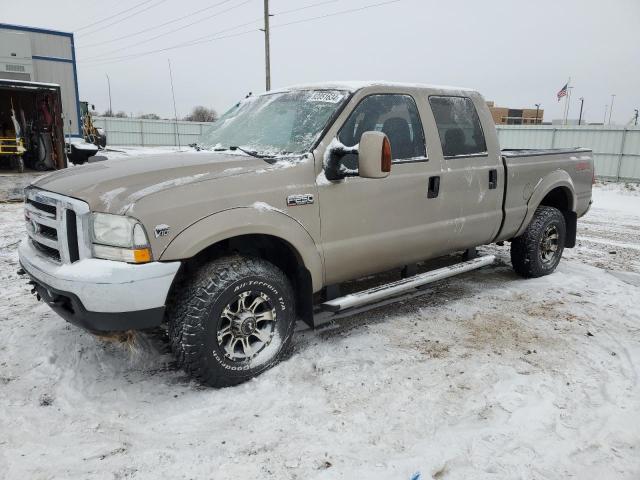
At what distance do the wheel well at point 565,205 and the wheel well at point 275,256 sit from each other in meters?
3.48

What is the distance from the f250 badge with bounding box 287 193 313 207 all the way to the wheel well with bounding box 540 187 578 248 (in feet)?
11.4

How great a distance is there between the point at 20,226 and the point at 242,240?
5910 millimetres

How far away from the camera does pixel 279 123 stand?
3717mm

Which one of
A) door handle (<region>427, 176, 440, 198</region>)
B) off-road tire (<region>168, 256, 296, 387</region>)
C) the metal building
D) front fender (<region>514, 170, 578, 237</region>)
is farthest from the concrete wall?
off-road tire (<region>168, 256, 296, 387</region>)

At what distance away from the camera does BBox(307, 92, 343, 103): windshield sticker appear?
3623mm

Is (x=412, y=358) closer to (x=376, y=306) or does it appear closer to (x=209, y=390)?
(x=376, y=306)

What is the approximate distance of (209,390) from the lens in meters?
3.08

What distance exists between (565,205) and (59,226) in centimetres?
515

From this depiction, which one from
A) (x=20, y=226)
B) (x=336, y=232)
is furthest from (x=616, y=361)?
(x=20, y=226)

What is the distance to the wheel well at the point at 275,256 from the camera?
316cm

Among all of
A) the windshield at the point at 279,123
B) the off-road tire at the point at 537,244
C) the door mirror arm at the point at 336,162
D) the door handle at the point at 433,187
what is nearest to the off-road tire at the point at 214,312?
the door mirror arm at the point at 336,162

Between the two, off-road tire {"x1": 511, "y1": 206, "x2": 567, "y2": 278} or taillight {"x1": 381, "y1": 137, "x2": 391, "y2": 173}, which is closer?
taillight {"x1": 381, "y1": 137, "x2": 391, "y2": 173}

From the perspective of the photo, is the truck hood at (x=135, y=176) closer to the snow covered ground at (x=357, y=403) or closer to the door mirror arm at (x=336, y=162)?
the door mirror arm at (x=336, y=162)

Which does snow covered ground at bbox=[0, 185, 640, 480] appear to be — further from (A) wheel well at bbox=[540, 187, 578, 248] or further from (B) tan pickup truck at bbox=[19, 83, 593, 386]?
(A) wheel well at bbox=[540, 187, 578, 248]
